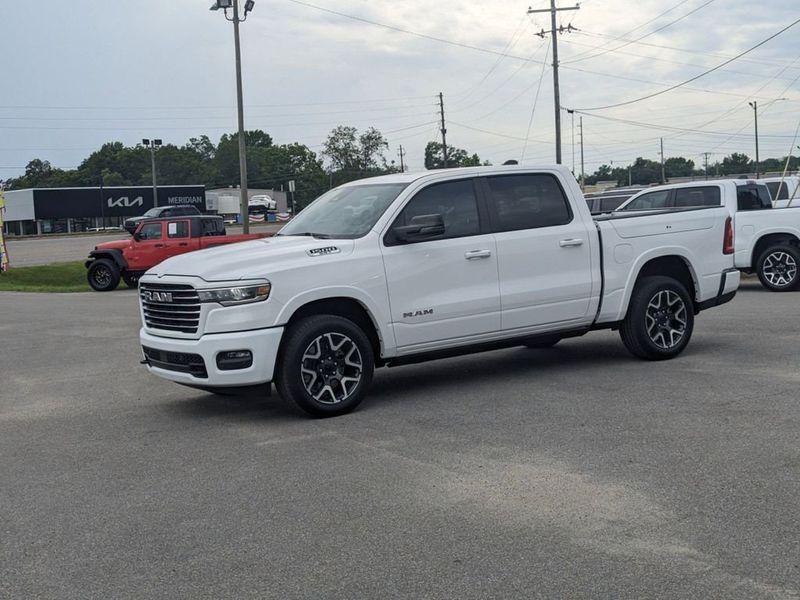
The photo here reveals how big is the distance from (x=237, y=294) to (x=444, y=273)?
1.89m

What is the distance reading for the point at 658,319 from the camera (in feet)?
31.7

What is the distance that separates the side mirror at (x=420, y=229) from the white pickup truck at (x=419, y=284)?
1 centimetres

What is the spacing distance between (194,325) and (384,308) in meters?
1.57

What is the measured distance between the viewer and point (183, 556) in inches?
186

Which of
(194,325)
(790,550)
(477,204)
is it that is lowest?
(790,550)

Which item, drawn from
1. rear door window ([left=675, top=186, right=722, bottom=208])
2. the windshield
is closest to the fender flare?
rear door window ([left=675, top=186, right=722, bottom=208])

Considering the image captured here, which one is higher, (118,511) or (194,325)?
(194,325)

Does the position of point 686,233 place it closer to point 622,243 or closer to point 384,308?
point 622,243

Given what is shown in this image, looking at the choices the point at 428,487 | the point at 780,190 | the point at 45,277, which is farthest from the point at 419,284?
the point at 45,277

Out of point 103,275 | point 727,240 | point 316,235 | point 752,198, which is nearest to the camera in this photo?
point 316,235

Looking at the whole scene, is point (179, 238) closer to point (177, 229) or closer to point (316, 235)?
point (177, 229)

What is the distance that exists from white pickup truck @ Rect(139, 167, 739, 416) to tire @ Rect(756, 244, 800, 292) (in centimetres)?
711

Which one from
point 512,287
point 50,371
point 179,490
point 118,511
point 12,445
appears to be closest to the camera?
point 118,511

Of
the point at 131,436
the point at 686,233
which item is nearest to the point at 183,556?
the point at 131,436
